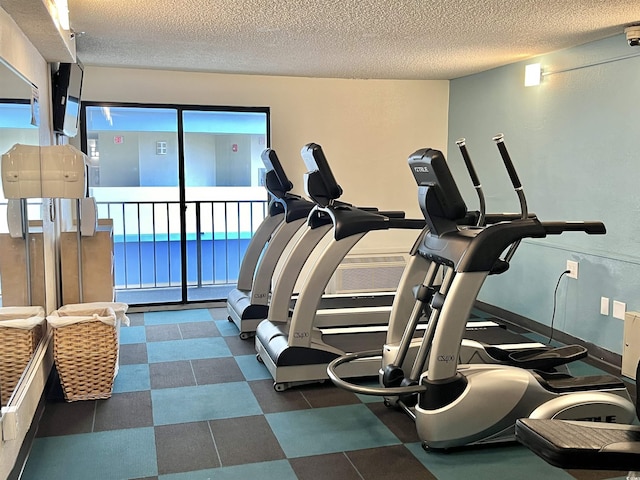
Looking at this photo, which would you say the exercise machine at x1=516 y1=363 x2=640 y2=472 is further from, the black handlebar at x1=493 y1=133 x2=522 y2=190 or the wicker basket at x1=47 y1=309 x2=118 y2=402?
the wicker basket at x1=47 y1=309 x2=118 y2=402

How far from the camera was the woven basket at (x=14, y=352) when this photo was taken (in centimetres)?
312

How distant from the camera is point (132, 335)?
5113 mm

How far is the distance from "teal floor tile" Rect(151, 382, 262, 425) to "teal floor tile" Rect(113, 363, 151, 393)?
149mm

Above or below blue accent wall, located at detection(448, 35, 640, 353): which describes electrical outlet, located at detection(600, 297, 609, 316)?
below

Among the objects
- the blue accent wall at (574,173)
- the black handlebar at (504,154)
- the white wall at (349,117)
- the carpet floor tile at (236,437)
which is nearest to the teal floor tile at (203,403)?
the carpet floor tile at (236,437)

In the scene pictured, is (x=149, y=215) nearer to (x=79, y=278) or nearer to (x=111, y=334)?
(x=79, y=278)

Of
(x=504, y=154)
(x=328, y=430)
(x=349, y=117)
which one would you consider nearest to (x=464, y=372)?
(x=328, y=430)

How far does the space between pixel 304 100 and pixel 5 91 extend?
379cm

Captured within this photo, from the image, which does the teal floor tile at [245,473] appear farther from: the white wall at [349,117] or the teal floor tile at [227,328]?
the white wall at [349,117]

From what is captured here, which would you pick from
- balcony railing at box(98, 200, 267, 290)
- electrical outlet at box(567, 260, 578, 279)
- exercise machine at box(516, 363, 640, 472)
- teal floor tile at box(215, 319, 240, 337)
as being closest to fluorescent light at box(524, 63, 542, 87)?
electrical outlet at box(567, 260, 578, 279)

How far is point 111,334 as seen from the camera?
3.66 m

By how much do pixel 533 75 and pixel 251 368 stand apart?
10.8 feet

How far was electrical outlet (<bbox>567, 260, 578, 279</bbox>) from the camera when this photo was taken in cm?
472

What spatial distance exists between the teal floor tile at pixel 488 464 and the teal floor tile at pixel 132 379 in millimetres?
1831
